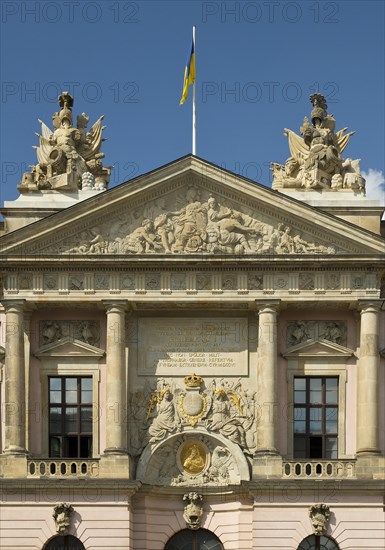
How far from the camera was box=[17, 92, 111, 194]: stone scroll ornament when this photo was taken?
3644 cm

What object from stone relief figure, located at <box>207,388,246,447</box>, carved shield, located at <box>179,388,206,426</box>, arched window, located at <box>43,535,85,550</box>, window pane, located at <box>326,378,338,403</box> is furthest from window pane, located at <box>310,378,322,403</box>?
arched window, located at <box>43,535,85,550</box>

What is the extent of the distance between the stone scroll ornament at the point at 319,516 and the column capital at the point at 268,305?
5.15 metres

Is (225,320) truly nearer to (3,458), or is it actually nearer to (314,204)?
(314,204)

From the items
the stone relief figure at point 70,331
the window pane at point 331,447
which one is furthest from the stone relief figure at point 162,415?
the window pane at point 331,447

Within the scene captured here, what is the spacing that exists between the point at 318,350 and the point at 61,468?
24.3 feet

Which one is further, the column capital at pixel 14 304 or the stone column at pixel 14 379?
the column capital at pixel 14 304

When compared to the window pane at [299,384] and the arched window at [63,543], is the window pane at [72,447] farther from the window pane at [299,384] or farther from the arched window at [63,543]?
the window pane at [299,384]

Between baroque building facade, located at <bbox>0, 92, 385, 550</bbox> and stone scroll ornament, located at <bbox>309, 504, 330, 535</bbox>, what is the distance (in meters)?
0.30

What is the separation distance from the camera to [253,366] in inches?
1385

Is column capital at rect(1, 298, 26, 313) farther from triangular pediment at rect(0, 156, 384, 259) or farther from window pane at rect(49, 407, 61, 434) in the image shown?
window pane at rect(49, 407, 61, 434)

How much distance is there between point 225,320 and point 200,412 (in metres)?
2.56

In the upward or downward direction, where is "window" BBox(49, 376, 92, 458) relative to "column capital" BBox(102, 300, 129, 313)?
downward

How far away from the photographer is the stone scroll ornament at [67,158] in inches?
1435

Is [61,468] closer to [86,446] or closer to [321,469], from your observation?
[86,446]
